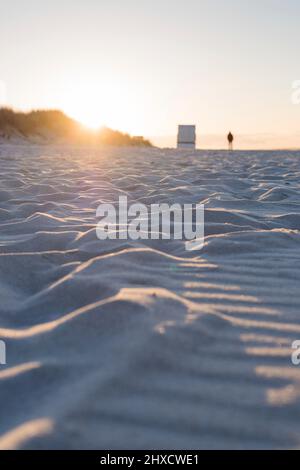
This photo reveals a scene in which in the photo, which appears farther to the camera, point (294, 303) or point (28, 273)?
point (28, 273)

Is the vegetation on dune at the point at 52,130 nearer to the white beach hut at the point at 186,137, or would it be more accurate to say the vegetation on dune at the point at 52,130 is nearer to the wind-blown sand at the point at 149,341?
the white beach hut at the point at 186,137

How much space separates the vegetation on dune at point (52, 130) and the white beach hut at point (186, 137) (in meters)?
2.83

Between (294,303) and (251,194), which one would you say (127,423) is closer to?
(294,303)

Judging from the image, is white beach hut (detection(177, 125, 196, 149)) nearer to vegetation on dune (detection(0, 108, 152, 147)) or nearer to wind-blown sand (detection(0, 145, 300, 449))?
vegetation on dune (detection(0, 108, 152, 147))

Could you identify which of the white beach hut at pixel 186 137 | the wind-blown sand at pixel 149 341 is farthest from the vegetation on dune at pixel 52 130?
the wind-blown sand at pixel 149 341

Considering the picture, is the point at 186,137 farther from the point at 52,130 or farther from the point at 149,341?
the point at 149,341

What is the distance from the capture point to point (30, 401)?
974 mm

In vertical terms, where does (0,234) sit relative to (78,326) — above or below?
above

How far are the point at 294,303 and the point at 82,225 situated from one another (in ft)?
4.28

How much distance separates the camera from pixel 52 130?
2108cm

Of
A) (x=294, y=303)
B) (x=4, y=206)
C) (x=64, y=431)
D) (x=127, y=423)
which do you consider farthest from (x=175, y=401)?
(x=4, y=206)

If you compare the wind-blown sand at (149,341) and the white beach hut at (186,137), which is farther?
the white beach hut at (186,137)

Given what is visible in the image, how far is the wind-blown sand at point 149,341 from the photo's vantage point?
0.90 m

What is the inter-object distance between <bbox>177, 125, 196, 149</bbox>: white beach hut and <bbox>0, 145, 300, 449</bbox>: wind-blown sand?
2188 cm
